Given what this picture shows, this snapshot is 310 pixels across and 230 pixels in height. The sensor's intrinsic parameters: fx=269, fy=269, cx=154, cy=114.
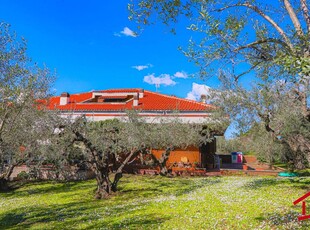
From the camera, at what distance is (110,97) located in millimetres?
40969

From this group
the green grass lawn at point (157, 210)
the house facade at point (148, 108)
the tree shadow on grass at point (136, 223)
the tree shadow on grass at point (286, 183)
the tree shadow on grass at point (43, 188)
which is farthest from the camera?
the house facade at point (148, 108)

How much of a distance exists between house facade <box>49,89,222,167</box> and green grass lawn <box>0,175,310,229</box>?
12.0 m

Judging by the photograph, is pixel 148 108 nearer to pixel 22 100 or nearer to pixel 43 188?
pixel 43 188

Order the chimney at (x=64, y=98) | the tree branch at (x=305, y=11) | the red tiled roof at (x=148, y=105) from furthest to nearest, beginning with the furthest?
the chimney at (x=64, y=98)
the red tiled roof at (x=148, y=105)
the tree branch at (x=305, y=11)

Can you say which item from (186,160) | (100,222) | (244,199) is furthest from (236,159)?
(100,222)

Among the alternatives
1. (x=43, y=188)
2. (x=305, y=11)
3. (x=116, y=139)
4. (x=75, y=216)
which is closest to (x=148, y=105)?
(x=116, y=139)

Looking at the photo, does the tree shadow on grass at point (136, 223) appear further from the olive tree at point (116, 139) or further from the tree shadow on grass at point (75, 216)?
the olive tree at point (116, 139)

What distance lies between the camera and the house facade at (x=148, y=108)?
31.7 m

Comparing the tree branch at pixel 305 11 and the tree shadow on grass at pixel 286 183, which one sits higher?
the tree branch at pixel 305 11

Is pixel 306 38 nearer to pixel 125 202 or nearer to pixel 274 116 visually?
pixel 274 116

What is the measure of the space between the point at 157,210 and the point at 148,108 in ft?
74.6

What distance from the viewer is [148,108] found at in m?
34.5

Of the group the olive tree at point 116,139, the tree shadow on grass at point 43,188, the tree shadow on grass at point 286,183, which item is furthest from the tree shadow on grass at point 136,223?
the tree shadow on grass at point 43,188

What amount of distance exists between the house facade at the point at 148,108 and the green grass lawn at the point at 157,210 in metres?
12.0
